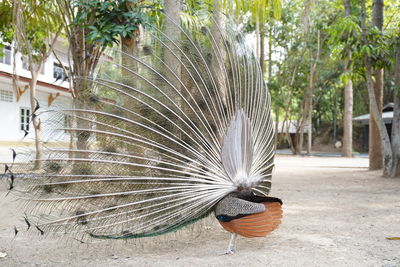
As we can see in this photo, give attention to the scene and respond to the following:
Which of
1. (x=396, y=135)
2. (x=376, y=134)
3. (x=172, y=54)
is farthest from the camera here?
(x=376, y=134)

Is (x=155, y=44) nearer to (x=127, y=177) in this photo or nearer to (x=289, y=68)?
(x=127, y=177)

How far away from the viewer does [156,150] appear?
12.2 feet

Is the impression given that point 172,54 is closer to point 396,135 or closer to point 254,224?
point 254,224

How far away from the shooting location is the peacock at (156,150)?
3328 mm

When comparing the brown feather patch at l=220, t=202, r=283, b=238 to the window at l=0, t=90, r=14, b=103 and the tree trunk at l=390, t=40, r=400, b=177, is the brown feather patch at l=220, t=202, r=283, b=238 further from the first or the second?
the window at l=0, t=90, r=14, b=103

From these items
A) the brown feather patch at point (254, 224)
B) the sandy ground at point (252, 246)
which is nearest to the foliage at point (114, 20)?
the sandy ground at point (252, 246)

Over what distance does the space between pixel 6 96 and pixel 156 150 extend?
16.1 m

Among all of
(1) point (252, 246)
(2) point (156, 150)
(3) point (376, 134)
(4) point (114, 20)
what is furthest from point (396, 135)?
(2) point (156, 150)

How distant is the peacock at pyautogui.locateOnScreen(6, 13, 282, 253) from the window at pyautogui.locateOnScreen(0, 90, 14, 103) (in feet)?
50.8

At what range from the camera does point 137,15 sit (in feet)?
16.3

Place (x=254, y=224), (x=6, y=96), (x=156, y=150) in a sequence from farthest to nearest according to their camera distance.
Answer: (x=6, y=96)
(x=156, y=150)
(x=254, y=224)

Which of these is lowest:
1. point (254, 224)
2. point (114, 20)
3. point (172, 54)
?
point (254, 224)

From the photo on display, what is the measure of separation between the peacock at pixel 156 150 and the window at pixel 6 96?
15474 mm

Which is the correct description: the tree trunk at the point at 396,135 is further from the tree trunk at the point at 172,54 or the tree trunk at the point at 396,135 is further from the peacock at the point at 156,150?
the tree trunk at the point at 172,54
